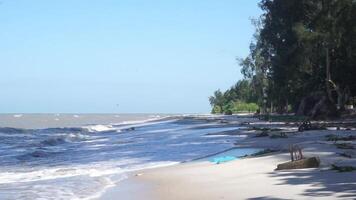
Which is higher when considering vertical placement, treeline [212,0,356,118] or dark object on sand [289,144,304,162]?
treeline [212,0,356,118]

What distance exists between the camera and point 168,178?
13.4 metres

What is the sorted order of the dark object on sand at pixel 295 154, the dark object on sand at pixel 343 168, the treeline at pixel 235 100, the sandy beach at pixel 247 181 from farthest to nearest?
the treeline at pixel 235 100
the dark object on sand at pixel 295 154
the dark object on sand at pixel 343 168
the sandy beach at pixel 247 181

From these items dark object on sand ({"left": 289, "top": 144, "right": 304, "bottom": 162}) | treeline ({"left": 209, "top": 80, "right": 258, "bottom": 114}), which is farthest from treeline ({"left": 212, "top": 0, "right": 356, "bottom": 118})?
treeline ({"left": 209, "top": 80, "right": 258, "bottom": 114})

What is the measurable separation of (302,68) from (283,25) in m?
5.16

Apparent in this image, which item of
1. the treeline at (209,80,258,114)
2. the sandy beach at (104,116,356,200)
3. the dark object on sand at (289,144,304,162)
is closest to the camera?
the sandy beach at (104,116,356,200)

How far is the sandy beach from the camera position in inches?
384

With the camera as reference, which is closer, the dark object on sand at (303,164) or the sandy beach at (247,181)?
the sandy beach at (247,181)

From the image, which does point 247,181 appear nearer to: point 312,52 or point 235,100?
point 312,52

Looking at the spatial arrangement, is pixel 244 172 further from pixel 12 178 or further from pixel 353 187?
pixel 12 178

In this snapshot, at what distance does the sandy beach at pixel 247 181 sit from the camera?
9.74 metres

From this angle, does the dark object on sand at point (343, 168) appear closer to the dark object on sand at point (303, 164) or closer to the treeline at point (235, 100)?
the dark object on sand at point (303, 164)

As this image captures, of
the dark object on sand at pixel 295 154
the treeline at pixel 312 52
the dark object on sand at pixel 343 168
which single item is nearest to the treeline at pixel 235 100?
the treeline at pixel 312 52

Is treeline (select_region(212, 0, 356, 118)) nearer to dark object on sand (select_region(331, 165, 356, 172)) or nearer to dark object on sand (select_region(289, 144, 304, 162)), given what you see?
dark object on sand (select_region(289, 144, 304, 162))

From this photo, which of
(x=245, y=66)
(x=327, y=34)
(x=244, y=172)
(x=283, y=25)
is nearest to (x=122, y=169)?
(x=244, y=172)
